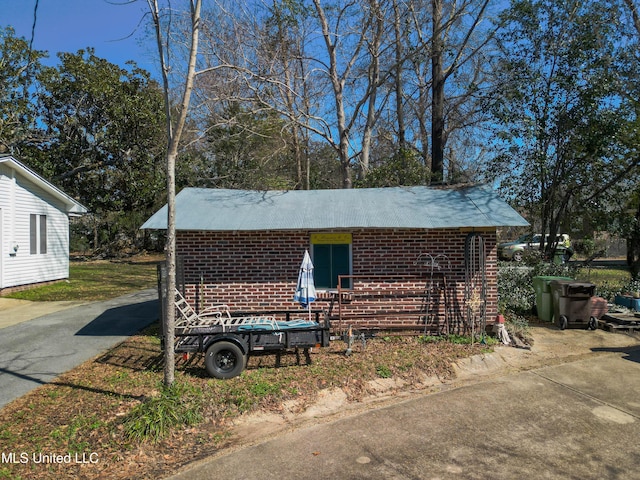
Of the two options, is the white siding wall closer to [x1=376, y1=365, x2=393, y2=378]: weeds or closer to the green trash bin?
[x1=376, y1=365, x2=393, y2=378]: weeds

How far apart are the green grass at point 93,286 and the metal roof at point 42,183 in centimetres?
309

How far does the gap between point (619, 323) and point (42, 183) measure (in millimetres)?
18857

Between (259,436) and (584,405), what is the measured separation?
440 centimetres

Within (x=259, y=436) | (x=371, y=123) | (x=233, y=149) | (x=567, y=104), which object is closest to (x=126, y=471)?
(x=259, y=436)

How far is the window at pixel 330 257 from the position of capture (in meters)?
A: 9.04

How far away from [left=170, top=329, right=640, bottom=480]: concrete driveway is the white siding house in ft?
44.9

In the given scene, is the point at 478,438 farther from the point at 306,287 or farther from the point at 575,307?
the point at 575,307

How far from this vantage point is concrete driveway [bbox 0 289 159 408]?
6.88 m

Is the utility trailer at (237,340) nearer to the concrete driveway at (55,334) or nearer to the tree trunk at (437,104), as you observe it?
the concrete driveway at (55,334)

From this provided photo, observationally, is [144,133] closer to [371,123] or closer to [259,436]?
[371,123]

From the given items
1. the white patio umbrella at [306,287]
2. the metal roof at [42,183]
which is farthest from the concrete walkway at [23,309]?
the white patio umbrella at [306,287]

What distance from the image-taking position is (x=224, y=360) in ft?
22.1

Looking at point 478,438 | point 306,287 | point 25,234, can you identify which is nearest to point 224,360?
point 306,287

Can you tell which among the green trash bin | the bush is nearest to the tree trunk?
the bush
